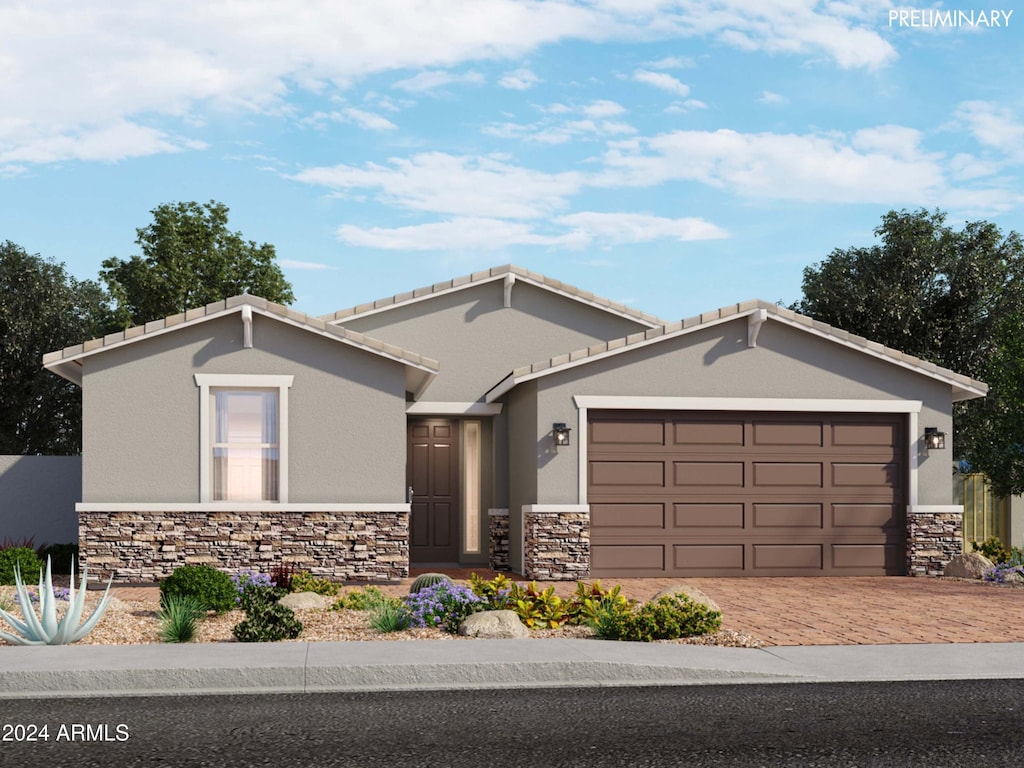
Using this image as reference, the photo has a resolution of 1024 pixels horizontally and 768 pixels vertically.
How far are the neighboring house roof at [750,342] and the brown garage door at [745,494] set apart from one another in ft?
3.01

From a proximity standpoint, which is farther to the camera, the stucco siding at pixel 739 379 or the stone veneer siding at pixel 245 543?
the stucco siding at pixel 739 379

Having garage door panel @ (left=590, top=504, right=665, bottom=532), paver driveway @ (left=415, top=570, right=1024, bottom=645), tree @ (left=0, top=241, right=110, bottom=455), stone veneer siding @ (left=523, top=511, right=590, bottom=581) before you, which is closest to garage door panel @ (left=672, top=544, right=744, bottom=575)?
paver driveway @ (left=415, top=570, right=1024, bottom=645)

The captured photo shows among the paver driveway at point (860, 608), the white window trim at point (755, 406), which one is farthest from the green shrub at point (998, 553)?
the white window trim at point (755, 406)

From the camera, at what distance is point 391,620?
10.8m

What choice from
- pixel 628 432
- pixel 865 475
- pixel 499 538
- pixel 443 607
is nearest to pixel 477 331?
pixel 499 538

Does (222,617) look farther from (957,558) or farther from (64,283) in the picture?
(64,283)

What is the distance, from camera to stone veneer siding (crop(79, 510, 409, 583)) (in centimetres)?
1586

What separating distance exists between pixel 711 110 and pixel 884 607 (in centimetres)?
1010

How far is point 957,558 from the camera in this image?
1756cm

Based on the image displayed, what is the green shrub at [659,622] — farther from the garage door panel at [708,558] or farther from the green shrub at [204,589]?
the garage door panel at [708,558]

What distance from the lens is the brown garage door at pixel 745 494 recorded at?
56.2 feet

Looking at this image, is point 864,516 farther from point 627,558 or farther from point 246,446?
point 246,446

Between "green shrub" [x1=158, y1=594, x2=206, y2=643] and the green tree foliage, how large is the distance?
22.9 metres

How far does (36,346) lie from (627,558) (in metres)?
22.9
